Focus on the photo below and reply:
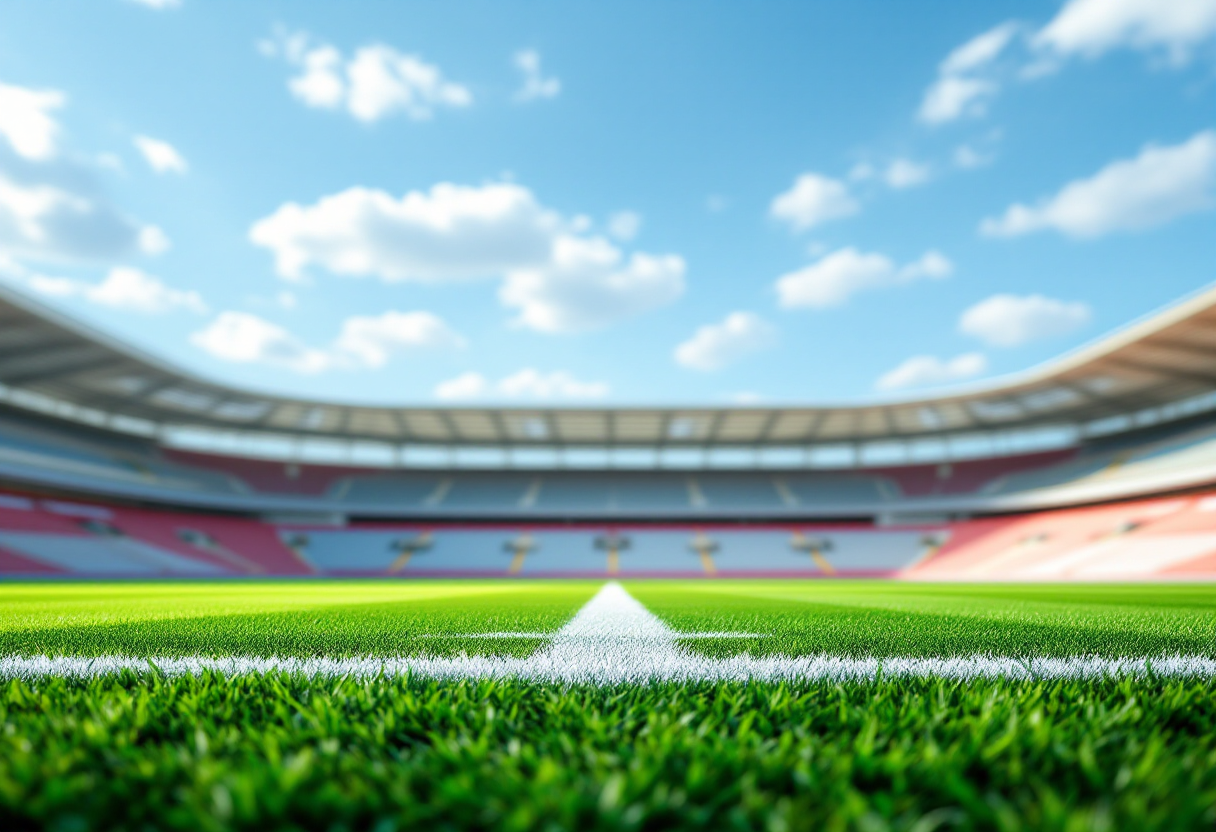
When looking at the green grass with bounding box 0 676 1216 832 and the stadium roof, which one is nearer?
the green grass with bounding box 0 676 1216 832

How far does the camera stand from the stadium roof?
819 inches

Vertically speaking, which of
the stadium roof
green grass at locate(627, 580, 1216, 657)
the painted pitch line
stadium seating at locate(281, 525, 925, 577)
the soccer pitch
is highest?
the stadium roof

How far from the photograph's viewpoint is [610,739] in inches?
55.0

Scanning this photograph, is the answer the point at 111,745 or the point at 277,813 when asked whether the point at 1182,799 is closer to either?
the point at 277,813

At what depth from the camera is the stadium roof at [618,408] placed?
2080 cm

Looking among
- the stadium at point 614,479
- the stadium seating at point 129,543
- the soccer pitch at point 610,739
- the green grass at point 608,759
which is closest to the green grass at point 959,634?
the soccer pitch at point 610,739

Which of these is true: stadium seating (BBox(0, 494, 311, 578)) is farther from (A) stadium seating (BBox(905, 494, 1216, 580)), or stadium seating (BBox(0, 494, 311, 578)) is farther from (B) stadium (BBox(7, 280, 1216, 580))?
(A) stadium seating (BBox(905, 494, 1216, 580))

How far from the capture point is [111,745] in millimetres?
1336

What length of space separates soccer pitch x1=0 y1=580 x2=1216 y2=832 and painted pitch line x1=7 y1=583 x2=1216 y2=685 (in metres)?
0.02

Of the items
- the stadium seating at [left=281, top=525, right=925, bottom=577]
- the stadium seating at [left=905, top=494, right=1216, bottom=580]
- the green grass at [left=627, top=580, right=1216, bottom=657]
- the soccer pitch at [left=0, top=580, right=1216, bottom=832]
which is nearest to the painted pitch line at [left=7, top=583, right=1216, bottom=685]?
the soccer pitch at [left=0, top=580, right=1216, bottom=832]

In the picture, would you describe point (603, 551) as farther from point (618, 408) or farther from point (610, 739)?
point (610, 739)

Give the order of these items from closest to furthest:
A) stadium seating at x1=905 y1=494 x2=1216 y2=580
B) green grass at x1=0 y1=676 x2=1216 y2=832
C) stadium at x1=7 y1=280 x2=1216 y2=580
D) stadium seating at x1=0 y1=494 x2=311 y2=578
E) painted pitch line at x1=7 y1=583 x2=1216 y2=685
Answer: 1. green grass at x1=0 y1=676 x2=1216 y2=832
2. painted pitch line at x1=7 y1=583 x2=1216 y2=685
3. stadium seating at x1=905 y1=494 x2=1216 y2=580
4. stadium seating at x1=0 y1=494 x2=311 y2=578
5. stadium at x1=7 y1=280 x2=1216 y2=580

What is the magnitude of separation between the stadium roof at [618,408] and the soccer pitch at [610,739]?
830 inches

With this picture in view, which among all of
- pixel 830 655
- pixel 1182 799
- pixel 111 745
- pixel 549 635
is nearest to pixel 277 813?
pixel 111 745
